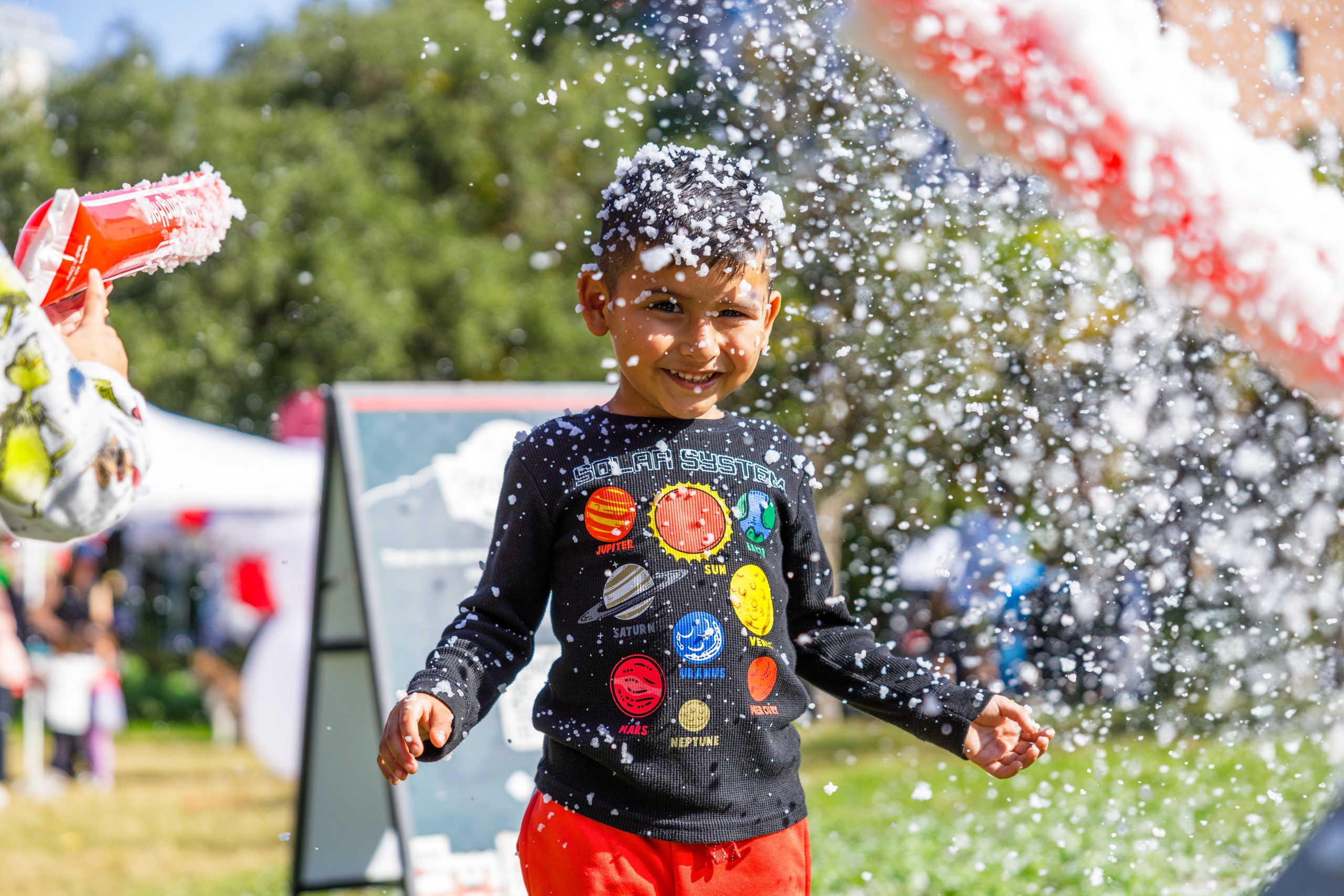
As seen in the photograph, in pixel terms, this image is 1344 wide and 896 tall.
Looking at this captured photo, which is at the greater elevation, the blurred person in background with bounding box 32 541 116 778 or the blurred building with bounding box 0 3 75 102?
the blurred building with bounding box 0 3 75 102

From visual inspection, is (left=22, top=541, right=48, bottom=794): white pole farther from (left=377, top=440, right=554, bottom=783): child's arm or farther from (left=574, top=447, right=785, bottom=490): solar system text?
(left=574, top=447, right=785, bottom=490): solar system text

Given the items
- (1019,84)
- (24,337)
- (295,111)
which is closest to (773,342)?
A: (1019,84)

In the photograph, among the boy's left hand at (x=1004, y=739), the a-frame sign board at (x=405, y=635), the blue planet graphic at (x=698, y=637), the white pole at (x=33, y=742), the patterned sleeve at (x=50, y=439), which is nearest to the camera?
the patterned sleeve at (x=50, y=439)

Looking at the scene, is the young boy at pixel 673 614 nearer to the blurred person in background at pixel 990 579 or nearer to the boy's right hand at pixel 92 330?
the boy's right hand at pixel 92 330

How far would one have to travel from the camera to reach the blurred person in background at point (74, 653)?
30.6 feet

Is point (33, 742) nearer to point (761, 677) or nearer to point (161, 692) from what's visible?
point (161, 692)

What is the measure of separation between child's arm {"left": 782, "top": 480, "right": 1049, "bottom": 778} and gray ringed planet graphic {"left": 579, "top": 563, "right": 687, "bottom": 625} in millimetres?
251

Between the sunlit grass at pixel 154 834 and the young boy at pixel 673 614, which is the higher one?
the young boy at pixel 673 614

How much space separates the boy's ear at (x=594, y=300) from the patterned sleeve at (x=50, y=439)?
28.9 inches

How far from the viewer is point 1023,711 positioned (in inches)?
83.8

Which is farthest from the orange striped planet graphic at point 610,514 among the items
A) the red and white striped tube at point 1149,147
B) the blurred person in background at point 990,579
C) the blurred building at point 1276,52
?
the blurred person in background at point 990,579

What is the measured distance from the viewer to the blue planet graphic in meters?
1.98

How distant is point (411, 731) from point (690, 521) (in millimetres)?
507

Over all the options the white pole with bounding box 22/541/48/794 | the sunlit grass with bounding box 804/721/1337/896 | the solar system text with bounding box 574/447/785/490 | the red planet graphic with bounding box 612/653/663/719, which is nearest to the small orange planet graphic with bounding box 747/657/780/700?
the red planet graphic with bounding box 612/653/663/719
